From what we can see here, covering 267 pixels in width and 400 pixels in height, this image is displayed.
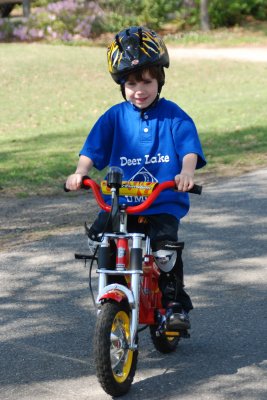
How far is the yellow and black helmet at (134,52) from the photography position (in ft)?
15.0

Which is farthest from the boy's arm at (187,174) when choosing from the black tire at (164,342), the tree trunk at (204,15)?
the tree trunk at (204,15)

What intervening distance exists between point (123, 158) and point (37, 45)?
2736 cm

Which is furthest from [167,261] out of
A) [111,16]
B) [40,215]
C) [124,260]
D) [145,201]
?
[111,16]

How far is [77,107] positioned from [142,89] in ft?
49.8

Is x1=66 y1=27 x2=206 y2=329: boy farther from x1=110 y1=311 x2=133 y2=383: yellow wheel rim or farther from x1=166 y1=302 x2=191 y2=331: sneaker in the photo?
x1=110 y1=311 x2=133 y2=383: yellow wheel rim

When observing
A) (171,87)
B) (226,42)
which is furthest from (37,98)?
(226,42)

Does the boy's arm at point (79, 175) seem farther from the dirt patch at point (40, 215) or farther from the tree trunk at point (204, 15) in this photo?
the tree trunk at point (204, 15)

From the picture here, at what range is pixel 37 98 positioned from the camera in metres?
21.3

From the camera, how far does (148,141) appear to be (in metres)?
4.73

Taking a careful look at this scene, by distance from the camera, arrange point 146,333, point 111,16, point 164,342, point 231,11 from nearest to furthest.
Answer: point 164,342 < point 146,333 < point 111,16 < point 231,11

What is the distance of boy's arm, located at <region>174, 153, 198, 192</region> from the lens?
4.37 meters

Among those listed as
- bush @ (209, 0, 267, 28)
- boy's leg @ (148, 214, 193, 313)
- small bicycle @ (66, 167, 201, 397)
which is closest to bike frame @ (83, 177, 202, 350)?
small bicycle @ (66, 167, 201, 397)

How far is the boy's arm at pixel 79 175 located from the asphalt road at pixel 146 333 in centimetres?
93

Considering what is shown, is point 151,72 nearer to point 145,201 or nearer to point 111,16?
point 145,201
